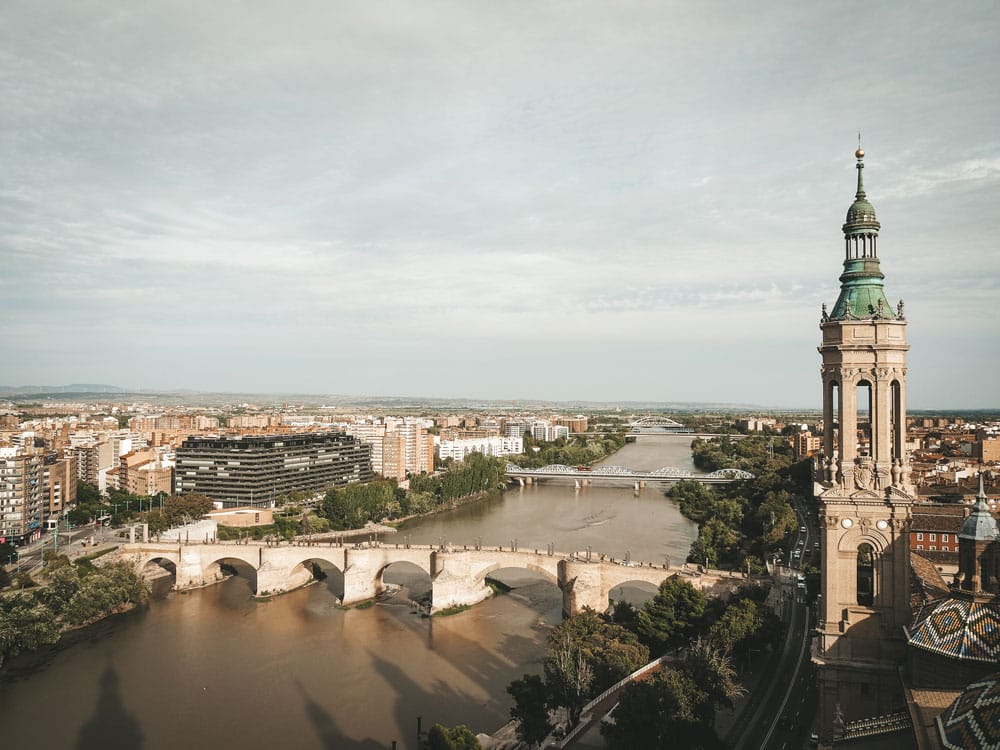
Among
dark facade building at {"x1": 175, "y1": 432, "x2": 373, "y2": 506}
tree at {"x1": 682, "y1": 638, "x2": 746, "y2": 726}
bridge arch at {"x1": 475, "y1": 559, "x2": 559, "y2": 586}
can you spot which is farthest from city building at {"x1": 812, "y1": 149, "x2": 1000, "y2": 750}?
dark facade building at {"x1": 175, "y1": 432, "x2": 373, "y2": 506}

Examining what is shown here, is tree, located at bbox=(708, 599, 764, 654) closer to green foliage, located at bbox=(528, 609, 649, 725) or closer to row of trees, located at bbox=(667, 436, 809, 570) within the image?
green foliage, located at bbox=(528, 609, 649, 725)

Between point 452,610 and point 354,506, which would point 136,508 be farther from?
point 452,610

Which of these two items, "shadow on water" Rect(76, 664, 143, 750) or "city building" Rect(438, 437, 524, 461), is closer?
"shadow on water" Rect(76, 664, 143, 750)

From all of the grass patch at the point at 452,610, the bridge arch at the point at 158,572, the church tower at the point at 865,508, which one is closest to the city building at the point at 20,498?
the bridge arch at the point at 158,572

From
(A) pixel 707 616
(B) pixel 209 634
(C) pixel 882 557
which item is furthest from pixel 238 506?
(C) pixel 882 557

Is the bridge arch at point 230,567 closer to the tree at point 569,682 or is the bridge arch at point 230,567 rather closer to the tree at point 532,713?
the tree at point 569,682

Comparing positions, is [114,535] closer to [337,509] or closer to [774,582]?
[337,509]
